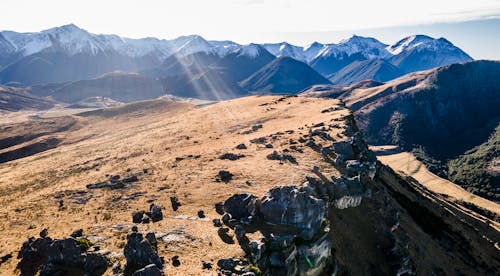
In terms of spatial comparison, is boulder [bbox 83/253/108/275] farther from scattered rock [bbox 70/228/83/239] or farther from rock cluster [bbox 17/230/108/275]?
scattered rock [bbox 70/228/83/239]

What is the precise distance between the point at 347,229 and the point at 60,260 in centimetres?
5036

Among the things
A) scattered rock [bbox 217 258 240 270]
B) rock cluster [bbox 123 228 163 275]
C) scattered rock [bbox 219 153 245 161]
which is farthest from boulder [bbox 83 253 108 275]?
scattered rock [bbox 219 153 245 161]

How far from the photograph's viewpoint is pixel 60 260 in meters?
39.7

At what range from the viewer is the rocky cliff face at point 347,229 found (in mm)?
46938

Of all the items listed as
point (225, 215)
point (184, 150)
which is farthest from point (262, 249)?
point (184, 150)

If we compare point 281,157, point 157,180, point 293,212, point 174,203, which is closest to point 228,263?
point 293,212

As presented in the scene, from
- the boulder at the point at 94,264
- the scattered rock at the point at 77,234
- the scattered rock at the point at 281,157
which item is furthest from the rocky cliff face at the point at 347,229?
the scattered rock at the point at 77,234

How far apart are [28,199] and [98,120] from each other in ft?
436

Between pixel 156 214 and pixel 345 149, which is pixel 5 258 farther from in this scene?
pixel 345 149

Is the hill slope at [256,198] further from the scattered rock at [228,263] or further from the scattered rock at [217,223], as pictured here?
the scattered rock at [228,263]

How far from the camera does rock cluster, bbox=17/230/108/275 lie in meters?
38.9

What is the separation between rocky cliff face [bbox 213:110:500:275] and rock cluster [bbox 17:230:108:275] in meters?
15.3

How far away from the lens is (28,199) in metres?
63.9

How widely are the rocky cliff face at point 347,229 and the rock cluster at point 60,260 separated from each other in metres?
15.3
